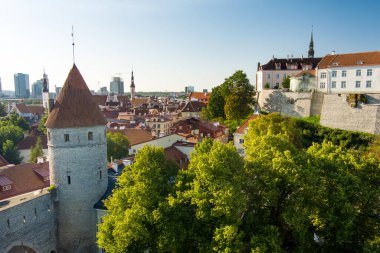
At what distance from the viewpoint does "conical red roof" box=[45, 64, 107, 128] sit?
75.1 feet

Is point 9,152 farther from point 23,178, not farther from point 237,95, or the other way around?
point 237,95

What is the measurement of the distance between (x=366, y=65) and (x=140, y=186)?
1619 inches

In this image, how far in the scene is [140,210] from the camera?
56.2 ft

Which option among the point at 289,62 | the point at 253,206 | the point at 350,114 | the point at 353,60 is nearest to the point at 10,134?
the point at 253,206

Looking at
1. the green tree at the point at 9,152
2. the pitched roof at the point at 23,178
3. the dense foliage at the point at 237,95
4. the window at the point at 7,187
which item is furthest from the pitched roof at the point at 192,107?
the window at the point at 7,187

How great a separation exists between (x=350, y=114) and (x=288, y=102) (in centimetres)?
1071

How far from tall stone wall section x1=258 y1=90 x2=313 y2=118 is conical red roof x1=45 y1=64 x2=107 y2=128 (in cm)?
3563

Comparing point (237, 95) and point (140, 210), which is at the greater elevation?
point (237, 95)

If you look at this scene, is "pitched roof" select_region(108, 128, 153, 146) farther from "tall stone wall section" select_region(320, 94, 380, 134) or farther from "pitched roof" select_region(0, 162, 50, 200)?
"tall stone wall section" select_region(320, 94, 380, 134)

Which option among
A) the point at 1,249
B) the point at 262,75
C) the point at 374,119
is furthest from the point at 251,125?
the point at 262,75

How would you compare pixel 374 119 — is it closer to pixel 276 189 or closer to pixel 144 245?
pixel 276 189

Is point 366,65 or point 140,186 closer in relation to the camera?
point 140,186

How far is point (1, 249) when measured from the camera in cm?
1962

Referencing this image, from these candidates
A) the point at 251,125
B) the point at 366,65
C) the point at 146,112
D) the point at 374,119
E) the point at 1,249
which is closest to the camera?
the point at 1,249
